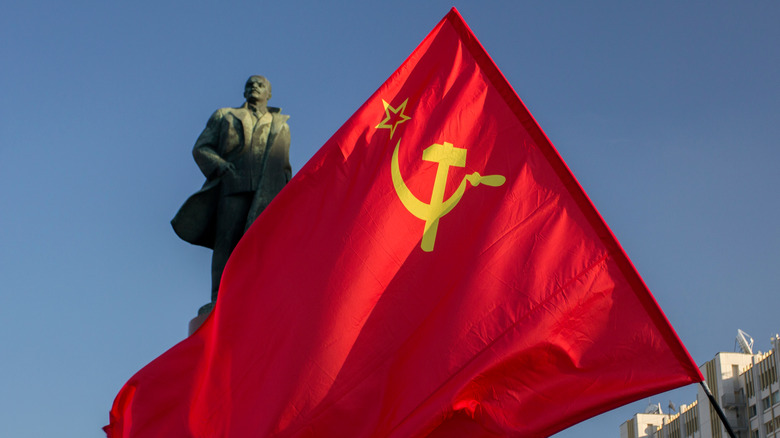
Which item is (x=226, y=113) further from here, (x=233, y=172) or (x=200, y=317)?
(x=200, y=317)

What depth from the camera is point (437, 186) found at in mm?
8688

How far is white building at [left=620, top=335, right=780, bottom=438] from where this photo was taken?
255ft

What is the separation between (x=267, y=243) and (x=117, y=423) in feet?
5.75

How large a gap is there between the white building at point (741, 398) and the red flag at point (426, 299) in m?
68.7

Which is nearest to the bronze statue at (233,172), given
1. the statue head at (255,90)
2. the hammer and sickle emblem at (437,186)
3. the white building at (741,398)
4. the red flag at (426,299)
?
the statue head at (255,90)

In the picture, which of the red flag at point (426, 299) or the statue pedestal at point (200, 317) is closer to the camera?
the red flag at point (426, 299)

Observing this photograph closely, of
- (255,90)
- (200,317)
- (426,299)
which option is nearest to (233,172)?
(255,90)

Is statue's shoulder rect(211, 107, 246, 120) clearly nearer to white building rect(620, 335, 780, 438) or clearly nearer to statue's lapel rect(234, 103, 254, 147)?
statue's lapel rect(234, 103, 254, 147)

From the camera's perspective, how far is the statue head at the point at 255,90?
37.7 ft

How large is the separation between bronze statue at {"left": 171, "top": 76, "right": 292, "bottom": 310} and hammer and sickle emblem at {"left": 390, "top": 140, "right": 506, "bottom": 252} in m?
2.75

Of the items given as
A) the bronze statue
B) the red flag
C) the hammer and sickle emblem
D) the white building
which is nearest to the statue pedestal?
the bronze statue

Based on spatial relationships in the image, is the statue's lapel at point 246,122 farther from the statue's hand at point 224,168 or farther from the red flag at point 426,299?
the red flag at point 426,299

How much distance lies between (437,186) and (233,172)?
325cm

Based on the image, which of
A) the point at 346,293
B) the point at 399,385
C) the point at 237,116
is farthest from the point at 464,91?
the point at 237,116
